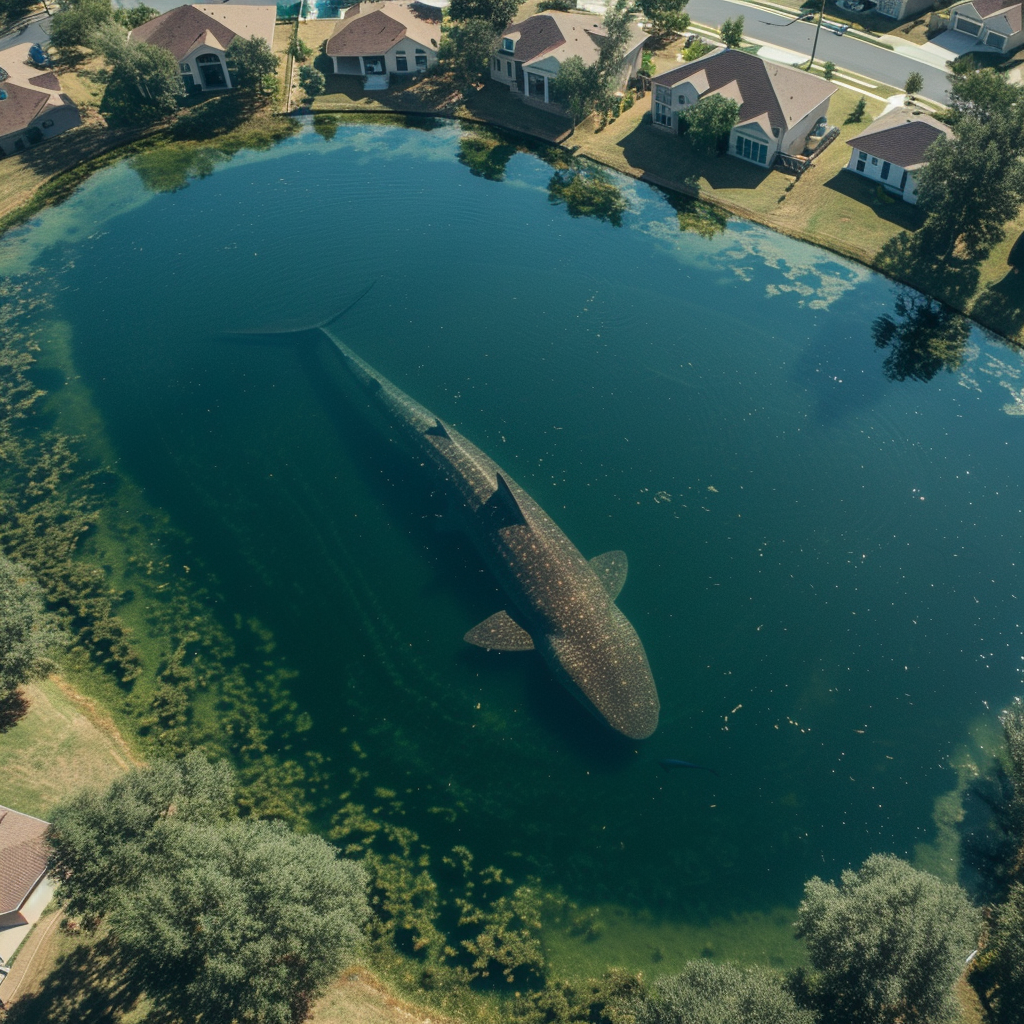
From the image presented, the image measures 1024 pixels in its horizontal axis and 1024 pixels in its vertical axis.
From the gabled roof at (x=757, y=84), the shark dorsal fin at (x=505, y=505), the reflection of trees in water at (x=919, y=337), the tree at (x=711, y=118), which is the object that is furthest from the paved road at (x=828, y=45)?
the shark dorsal fin at (x=505, y=505)

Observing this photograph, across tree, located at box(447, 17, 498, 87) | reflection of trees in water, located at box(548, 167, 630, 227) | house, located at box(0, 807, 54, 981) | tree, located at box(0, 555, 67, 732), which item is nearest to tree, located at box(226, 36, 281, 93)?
tree, located at box(447, 17, 498, 87)

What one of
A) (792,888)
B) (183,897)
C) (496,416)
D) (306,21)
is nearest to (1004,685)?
(792,888)

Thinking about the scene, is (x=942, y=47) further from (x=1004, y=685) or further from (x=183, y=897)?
(x=183, y=897)

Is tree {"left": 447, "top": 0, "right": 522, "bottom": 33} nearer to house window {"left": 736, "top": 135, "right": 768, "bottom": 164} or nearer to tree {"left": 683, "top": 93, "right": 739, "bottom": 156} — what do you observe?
tree {"left": 683, "top": 93, "right": 739, "bottom": 156}

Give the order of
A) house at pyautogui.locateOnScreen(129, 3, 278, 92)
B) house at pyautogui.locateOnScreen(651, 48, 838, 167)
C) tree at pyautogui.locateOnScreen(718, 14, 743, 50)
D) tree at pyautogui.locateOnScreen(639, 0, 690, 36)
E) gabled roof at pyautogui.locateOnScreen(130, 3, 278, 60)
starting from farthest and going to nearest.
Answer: tree at pyautogui.locateOnScreen(639, 0, 690, 36), tree at pyautogui.locateOnScreen(718, 14, 743, 50), gabled roof at pyautogui.locateOnScreen(130, 3, 278, 60), house at pyautogui.locateOnScreen(129, 3, 278, 92), house at pyautogui.locateOnScreen(651, 48, 838, 167)

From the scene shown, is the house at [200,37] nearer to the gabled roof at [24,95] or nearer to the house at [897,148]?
the gabled roof at [24,95]
